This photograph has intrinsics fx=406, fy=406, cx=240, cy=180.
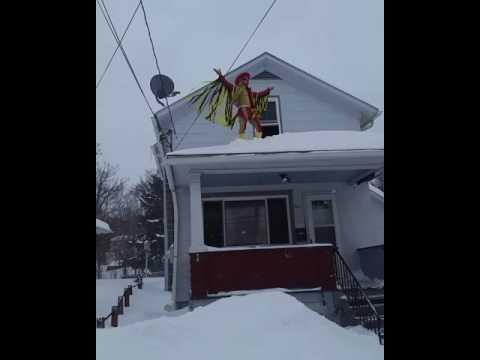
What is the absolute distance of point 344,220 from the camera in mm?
10383

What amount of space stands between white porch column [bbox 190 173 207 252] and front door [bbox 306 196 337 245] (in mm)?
3294

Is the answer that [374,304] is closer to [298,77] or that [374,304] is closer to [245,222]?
[245,222]

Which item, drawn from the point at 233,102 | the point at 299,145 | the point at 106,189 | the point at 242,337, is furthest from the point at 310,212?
the point at 106,189

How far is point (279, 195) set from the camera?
10.1 meters

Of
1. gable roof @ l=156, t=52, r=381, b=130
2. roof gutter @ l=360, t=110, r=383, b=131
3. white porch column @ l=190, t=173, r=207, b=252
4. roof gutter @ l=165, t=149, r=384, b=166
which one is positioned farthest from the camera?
roof gutter @ l=360, t=110, r=383, b=131

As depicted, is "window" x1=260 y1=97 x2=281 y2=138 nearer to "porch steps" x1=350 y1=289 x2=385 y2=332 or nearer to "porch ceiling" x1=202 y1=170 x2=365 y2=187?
"porch ceiling" x1=202 y1=170 x2=365 y2=187

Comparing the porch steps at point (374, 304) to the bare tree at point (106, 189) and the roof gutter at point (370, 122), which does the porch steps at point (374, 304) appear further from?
the bare tree at point (106, 189)

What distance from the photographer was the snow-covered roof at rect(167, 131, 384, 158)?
823cm

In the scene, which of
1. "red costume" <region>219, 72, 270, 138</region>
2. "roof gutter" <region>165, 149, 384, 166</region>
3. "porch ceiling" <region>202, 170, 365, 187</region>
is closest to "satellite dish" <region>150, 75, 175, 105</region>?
"red costume" <region>219, 72, 270, 138</region>

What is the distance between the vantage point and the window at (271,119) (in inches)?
440

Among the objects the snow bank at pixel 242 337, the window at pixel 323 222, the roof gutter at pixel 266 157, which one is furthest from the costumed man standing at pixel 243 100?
the snow bank at pixel 242 337

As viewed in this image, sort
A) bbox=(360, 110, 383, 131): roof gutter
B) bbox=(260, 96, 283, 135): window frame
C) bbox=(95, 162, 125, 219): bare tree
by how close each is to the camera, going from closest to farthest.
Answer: bbox=(260, 96, 283, 135): window frame
bbox=(360, 110, 383, 131): roof gutter
bbox=(95, 162, 125, 219): bare tree

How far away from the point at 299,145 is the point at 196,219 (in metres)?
2.71
